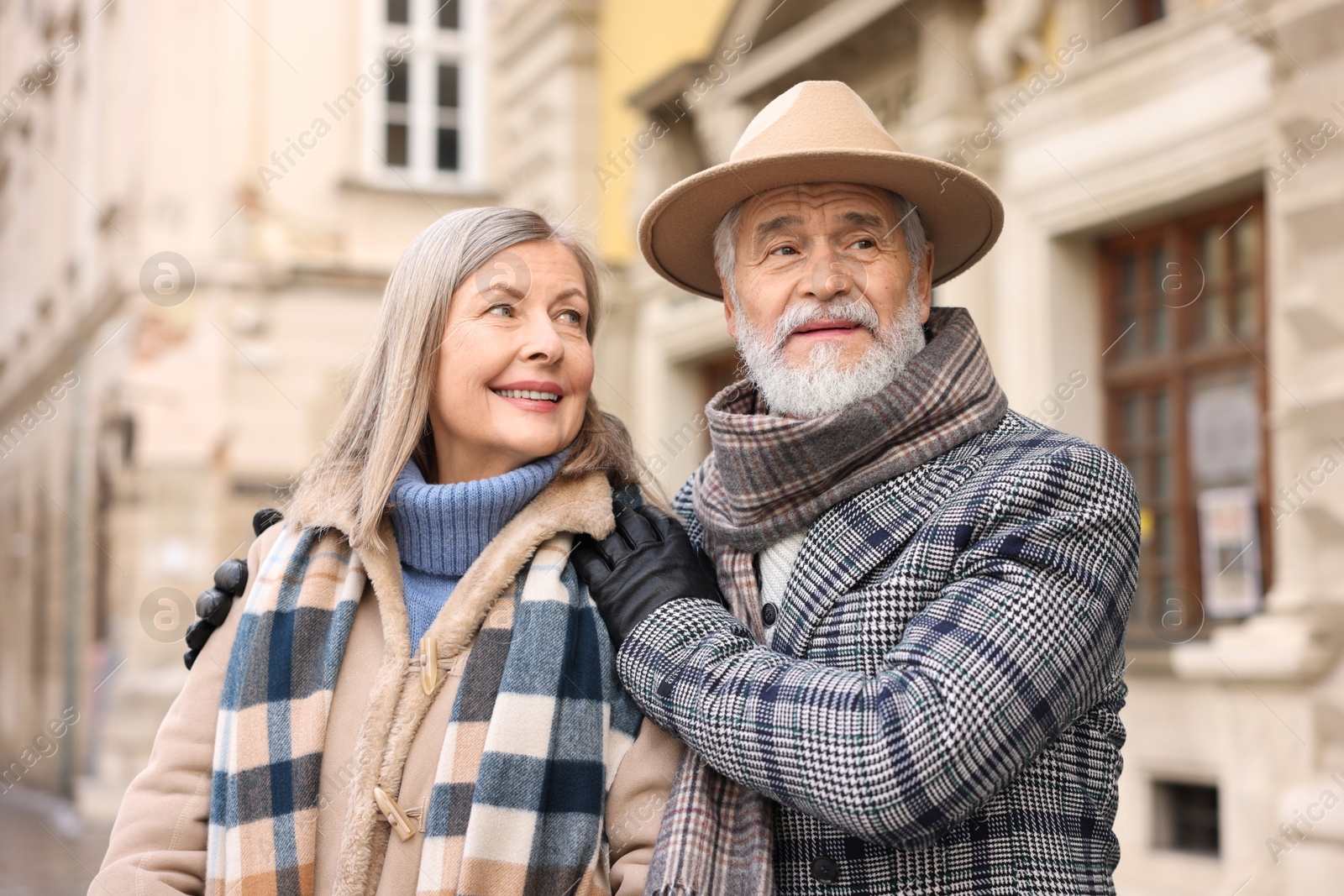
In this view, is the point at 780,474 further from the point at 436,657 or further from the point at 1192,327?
the point at 1192,327

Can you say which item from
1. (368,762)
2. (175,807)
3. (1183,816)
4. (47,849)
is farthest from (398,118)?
(368,762)

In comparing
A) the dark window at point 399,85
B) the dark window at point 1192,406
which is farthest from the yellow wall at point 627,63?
the dark window at point 1192,406

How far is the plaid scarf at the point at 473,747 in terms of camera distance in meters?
2.19

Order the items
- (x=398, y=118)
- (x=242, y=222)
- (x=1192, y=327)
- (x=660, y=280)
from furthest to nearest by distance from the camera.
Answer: (x=398, y=118) → (x=242, y=222) → (x=660, y=280) → (x=1192, y=327)

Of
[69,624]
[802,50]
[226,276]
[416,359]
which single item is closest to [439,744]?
[416,359]

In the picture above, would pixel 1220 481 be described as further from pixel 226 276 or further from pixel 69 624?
pixel 69 624

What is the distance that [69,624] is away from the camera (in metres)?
14.8

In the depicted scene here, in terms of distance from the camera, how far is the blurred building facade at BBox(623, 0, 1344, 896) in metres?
5.16

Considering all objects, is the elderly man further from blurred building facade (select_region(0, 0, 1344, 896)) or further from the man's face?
blurred building facade (select_region(0, 0, 1344, 896))

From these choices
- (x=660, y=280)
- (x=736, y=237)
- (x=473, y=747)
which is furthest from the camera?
(x=660, y=280)

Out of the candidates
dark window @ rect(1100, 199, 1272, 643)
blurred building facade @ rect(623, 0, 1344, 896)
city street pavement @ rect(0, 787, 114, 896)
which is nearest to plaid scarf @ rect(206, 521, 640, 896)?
blurred building facade @ rect(623, 0, 1344, 896)

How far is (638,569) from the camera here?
2361mm

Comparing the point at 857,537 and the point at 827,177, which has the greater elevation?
the point at 827,177

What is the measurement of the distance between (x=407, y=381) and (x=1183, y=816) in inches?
194
